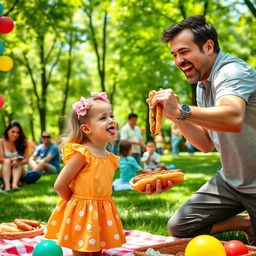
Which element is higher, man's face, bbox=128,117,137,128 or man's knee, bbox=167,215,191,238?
man's face, bbox=128,117,137,128

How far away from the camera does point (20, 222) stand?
468 centimetres

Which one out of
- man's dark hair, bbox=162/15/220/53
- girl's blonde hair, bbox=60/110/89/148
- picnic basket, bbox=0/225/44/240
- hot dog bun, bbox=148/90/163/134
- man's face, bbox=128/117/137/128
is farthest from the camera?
man's face, bbox=128/117/137/128

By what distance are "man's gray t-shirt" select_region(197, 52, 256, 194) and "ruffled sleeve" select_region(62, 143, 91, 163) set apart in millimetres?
1144

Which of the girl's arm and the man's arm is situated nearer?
the man's arm

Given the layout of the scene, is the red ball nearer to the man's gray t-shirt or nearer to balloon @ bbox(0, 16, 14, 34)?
the man's gray t-shirt

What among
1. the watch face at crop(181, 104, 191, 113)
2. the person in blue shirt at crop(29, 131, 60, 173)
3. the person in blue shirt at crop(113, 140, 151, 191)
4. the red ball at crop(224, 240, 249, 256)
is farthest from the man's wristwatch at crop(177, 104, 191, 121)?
the person in blue shirt at crop(29, 131, 60, 173)

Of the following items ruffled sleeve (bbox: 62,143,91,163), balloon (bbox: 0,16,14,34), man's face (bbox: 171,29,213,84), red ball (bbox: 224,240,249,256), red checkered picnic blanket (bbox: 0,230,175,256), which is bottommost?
red checkered picnic blanket (bbox: 0,230,175,256)

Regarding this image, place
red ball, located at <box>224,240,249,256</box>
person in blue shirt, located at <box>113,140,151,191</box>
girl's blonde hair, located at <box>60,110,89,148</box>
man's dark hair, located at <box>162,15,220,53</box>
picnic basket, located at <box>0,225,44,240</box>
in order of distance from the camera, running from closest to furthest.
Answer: red ball, located at <box>224,240,249,256</box> < man's dark hair, located at <box>162,15,220,53</box> < girl's blonde hair, located at <box>60,110,89,148</box> < picnic basket, located at <box>0,225,44,240</box> < person in blue shirt, located at <box>113,140,151,191</box>

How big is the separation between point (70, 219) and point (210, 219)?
60.0 inches

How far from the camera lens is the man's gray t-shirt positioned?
11.0ft

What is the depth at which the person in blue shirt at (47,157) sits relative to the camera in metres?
12.1

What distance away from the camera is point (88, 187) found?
11.5ft

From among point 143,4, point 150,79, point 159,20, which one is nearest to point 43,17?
point 143,4

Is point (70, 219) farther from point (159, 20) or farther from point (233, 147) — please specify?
point (159, 20)
